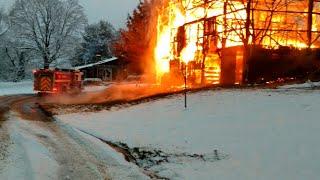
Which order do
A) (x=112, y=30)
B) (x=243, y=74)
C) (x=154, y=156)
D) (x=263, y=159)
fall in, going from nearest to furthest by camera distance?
(x=263, y=159) → (x=154, y=156) → (x=243, y=74) → (x=112, y=30)

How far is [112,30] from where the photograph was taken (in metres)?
91.7

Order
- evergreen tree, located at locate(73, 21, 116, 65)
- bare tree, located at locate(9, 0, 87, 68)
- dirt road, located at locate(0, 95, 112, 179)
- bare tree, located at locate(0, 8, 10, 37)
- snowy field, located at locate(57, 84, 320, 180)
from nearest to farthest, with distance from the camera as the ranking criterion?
dirt road, located at locate(0, 95, 112, 179)
snowy field, located at locate(57, 84, 320, 180)
bare tree, located at locate(9, 0, 87, 68)
bare tree, located at locate(0, 8, 10, 37)
evergreen tree, located at locate(73, 21, 116, 65)

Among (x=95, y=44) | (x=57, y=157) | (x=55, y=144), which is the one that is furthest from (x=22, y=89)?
(x=57, y=157)

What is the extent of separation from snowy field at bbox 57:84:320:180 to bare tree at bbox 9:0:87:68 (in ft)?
157

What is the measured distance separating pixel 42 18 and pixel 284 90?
53.4 m

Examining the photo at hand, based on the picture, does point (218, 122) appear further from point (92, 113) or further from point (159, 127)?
point (92, 113)

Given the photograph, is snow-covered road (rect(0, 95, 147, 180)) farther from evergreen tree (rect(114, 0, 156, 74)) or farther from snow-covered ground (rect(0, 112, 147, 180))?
evergreen tree (rect(114, 0, 156, 74))

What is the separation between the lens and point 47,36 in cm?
6938

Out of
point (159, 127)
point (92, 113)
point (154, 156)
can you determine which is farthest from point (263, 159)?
point (92, 113)

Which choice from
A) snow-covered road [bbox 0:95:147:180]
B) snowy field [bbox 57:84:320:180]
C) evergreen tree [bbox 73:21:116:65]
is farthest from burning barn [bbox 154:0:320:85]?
A: evergreen tree [bbox 73:21:116:65]

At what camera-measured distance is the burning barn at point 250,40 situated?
3069 centimetres

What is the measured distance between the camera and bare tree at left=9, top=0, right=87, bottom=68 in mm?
69125

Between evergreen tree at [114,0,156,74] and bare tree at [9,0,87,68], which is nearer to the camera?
evergreen tree at [114,0,156,74]

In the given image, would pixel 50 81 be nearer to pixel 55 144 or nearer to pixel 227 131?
pixel 55 144
